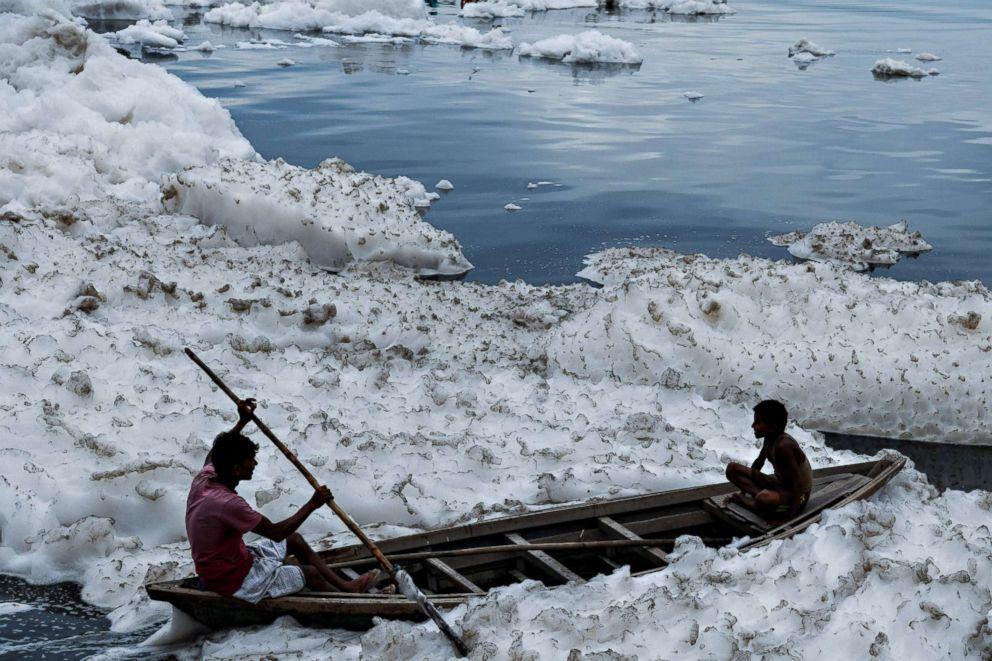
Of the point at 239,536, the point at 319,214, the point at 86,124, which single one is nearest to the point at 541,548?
the point at 239,536

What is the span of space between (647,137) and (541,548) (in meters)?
17.4

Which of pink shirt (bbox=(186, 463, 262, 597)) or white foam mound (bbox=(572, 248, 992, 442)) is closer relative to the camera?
pink shirt (bbox=(186, 463, 262, 597))

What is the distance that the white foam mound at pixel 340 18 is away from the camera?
39.0 meters

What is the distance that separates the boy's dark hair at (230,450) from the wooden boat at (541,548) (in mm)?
721

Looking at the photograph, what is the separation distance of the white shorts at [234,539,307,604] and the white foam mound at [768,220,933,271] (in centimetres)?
1057

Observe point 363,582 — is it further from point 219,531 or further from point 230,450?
point 230,450

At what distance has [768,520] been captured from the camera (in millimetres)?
7188

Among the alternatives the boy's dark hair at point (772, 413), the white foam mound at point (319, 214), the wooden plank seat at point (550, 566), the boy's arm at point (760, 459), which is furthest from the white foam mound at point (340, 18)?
the wooden plank seat at point (550, 566)

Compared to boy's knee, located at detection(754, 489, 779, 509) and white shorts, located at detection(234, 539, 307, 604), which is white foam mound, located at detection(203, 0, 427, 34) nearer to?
boy's knee, located at detection(754, 489, 779, 509)

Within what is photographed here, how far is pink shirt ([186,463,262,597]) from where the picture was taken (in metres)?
5.84

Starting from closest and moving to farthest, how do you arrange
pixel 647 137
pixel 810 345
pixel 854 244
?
pixel 810 345 < pixel 854 244 < pixel 647 137

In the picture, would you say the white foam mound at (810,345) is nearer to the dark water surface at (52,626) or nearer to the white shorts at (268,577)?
the white shorts at (268,577)

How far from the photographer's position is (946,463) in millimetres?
9852

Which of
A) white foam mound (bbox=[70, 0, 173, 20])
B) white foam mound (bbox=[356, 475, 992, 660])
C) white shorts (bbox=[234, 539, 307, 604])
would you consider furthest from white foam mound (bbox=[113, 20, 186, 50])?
white foam mound (bbox=[356, 475, 992, 660])
